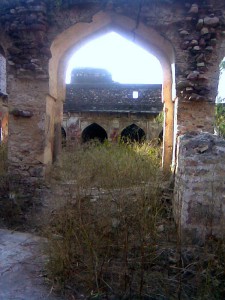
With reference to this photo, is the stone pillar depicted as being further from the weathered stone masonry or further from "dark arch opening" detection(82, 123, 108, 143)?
"dark arch opening" detection(82, 123, 108, 143)

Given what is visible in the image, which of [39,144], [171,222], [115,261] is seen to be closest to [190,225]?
[171,222]

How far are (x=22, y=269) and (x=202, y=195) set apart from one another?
2.19 metres

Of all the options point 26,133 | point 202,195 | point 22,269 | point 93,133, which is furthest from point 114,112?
point 22,269

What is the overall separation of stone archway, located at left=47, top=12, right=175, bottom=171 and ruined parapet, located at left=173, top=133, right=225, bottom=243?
2.27m

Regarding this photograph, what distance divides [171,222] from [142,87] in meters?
13.6

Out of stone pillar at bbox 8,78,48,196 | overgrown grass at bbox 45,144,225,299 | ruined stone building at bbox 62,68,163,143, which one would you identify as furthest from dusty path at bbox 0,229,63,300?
ruined stone building at bbox 62,68,163,143

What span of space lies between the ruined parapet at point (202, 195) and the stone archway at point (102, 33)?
2.27 metres

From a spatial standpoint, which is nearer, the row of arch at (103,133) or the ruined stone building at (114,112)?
the ruined stone building at (114,112)

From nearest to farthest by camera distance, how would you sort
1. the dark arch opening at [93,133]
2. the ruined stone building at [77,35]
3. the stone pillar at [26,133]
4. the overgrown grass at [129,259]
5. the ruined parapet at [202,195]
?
the overgrown grass at [129,259], the ruined parapet at [202,195], the ruined stone building at [77,35], the stone pillar at [26,133], the dark arch opening at [93,133]

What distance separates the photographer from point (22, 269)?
3.38 meters

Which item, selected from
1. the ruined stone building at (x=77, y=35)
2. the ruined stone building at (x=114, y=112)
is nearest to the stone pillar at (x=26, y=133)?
the ruined stone building at (x=77, y=35)

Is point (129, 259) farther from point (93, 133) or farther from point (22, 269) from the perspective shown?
point (93, 133)

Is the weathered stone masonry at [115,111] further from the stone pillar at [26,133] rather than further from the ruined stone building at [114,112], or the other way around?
the stone pillar at [26,133]

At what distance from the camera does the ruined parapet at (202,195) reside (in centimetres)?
359
